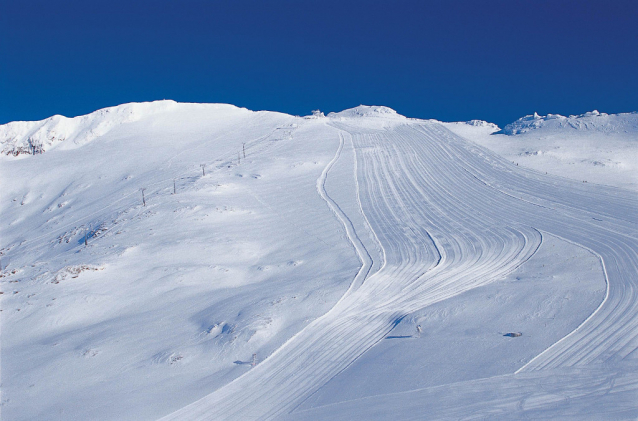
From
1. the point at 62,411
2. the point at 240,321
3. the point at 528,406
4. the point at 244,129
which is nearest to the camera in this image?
the point at 528,406

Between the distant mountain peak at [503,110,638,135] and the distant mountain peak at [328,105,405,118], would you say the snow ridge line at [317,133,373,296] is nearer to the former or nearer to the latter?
the distant mountain peak at [503,110,638,135]

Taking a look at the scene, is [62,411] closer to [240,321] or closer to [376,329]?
[240,321]

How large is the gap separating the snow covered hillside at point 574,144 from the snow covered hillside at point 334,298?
1068 millimetres

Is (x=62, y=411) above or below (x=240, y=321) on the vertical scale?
below

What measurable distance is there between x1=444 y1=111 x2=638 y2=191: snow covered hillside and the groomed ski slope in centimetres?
278

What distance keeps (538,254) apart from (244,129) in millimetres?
50184

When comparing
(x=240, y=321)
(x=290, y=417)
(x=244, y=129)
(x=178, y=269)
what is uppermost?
(x=244, y=129)

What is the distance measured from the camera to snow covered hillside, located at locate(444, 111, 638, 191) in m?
33.3

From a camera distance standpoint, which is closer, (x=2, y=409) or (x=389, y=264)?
(x=2, y=409)

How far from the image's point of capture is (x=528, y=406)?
29.1 feet

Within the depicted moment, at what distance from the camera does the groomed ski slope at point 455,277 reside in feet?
31.7

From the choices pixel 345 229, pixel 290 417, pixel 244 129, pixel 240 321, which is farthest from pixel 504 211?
pixel 244 129

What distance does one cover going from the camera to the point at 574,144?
4169 cm

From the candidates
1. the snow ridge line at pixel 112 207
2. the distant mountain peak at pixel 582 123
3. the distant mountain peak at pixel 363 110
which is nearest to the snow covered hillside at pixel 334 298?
the snow ridge line at pixel 112 207
